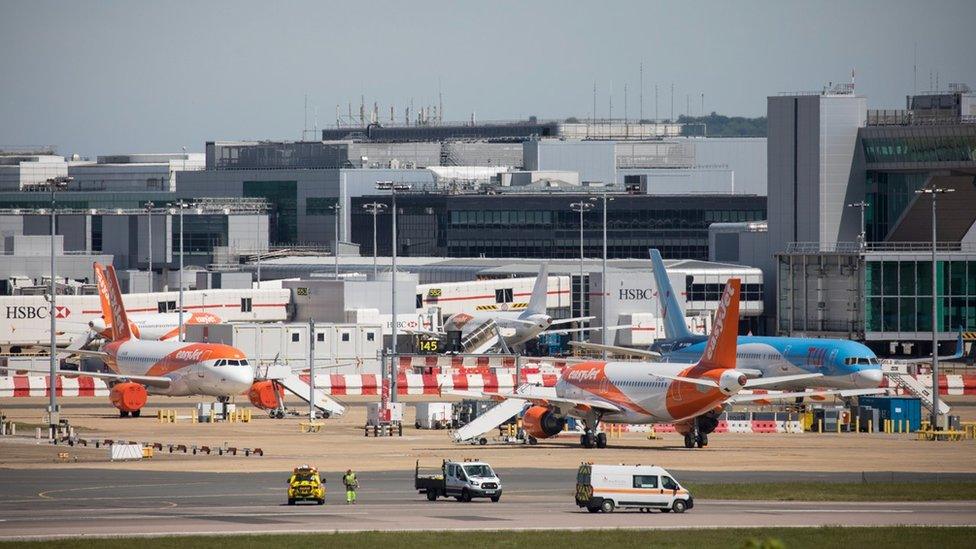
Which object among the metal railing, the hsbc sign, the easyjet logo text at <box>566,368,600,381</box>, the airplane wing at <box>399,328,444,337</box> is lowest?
the easyjet logo text at <box>566,368,600,381</box>

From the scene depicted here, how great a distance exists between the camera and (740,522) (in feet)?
183

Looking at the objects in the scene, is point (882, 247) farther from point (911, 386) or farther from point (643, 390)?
point (643, 390)

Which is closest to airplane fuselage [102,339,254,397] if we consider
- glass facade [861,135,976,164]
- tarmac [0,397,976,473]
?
tarmac [0,397,976,473]

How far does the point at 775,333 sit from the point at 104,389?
66.5 meters

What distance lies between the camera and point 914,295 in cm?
14662

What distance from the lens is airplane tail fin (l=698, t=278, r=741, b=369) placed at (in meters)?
84.8

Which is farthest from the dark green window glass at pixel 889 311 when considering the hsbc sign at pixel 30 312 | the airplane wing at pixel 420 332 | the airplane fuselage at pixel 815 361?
the hsbc sign at pixel 30 312

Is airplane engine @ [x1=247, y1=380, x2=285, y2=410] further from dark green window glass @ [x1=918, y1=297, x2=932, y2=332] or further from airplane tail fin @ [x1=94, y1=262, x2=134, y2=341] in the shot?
dark green window glass @ [x1=918, y1=297, x2=932, y2=332]

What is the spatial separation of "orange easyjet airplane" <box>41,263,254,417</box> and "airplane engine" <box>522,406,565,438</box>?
2367cm

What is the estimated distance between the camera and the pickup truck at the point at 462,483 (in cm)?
6456

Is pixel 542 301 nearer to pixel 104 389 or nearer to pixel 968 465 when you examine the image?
pixel 104 389

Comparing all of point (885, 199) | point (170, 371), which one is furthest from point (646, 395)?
point (885, 199)

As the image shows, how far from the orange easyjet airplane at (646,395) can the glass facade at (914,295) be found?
56.3 metres

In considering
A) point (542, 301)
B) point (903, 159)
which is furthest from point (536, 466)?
point (903, 159)
